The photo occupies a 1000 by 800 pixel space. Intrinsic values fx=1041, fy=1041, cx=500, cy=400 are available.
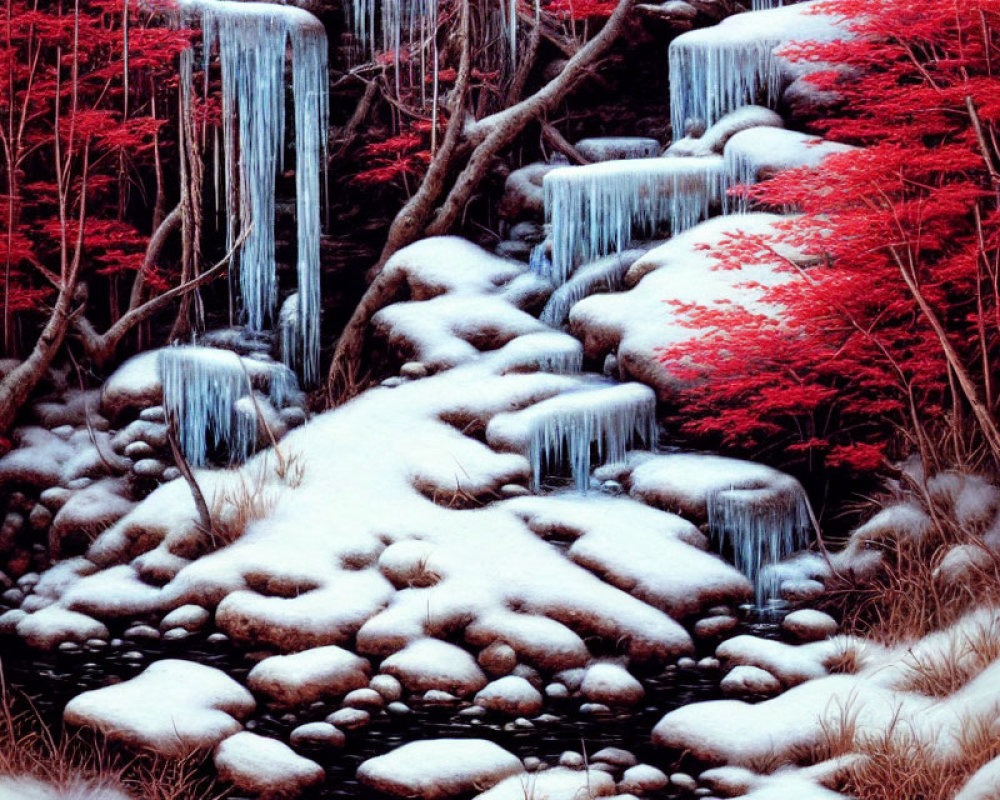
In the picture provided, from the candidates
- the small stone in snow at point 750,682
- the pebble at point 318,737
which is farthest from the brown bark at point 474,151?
the small stone in snow at point 750,682

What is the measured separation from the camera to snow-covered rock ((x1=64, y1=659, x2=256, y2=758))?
3.79 metres

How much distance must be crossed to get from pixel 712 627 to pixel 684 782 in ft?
3.69

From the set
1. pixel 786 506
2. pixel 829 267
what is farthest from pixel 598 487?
pixel 829 267

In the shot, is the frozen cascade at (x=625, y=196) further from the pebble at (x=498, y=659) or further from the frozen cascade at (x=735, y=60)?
the pebble at (x=498, y=659)

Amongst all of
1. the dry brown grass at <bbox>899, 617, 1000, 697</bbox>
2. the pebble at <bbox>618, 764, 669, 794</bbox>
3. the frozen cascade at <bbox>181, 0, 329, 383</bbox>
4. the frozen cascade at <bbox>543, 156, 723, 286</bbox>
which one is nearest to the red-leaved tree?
the frozen cascade at <bbox>181, 0, 329, 383</bbox>

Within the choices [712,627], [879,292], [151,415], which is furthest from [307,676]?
[879,292]

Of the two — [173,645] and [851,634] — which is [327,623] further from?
[851,634]

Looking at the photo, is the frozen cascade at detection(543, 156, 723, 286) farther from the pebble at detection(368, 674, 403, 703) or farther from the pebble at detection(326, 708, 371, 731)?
the pebble at detection(326, 708, 371, 731)

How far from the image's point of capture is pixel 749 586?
16.2 ft

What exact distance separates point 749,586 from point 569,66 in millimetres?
4368

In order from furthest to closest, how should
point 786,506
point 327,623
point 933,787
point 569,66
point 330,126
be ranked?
point 330,126
point 569,66
point 786,506
point 327,623
point 933,787

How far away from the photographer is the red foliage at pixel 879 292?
4.81 m

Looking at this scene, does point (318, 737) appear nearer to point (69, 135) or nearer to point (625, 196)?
point (625, 196)

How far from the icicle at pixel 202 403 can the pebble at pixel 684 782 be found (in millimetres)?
3691
